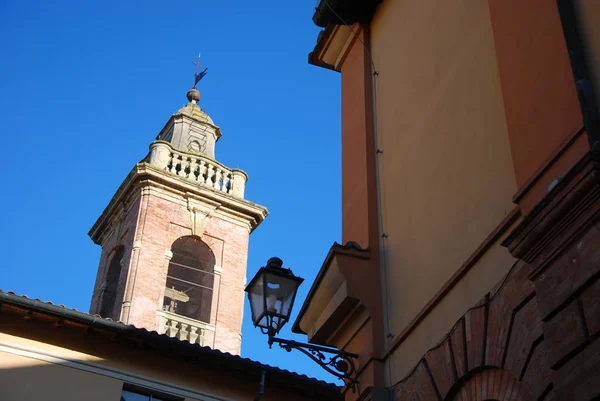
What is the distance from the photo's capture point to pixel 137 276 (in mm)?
21656

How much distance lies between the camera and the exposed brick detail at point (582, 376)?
3.71 metres

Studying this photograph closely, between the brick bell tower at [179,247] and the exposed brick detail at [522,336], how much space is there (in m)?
16.7

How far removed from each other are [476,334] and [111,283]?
19.9 metres

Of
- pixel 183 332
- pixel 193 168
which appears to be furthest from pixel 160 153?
pixel 183 332

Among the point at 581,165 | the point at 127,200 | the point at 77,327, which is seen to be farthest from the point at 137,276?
the point at 581,165

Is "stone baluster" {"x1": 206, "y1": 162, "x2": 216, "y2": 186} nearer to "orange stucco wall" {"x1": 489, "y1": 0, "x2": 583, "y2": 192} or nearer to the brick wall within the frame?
"orange stucco wall" {"x1": 489, "y1": 0, "x2": 583, "y2": 192}

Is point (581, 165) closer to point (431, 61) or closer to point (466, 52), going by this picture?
point (466, 52)

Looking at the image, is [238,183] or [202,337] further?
[238,183]

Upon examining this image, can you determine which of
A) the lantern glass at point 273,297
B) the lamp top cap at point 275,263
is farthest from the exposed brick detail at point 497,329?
the lamp top cap at point 275,263

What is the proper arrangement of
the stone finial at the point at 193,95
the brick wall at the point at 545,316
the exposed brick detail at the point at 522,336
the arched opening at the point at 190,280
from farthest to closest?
1. the stone finial at the point at 193,95
2. the arched opening at the point at 190,280
3. the exposed brick detail at the point at 522,336
4. the brick wall at the point at 545,316

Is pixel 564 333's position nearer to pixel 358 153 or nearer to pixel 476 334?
pixel 476 334

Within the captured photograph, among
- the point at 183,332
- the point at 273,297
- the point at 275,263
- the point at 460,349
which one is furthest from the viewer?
the point at 183,332

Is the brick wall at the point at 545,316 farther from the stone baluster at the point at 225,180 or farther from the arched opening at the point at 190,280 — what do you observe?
the stone baluster at the point at 225,180

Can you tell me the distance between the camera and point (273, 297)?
6727 millimetres
